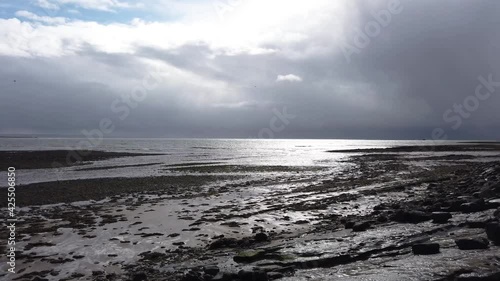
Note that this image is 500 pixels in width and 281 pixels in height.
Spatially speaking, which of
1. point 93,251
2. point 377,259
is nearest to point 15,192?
point 93,251

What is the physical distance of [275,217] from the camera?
16.6 m

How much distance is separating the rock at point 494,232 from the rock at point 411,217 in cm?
328

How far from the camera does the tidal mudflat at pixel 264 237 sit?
8.25m

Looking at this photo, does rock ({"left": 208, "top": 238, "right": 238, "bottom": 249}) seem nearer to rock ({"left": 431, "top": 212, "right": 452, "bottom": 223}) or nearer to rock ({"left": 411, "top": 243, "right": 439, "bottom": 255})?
rock ({"left": 411, "top": 243, "right": 439, "bottom": 255})

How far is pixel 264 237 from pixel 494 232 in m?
7.27

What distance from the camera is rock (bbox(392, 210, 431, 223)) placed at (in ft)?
39.3

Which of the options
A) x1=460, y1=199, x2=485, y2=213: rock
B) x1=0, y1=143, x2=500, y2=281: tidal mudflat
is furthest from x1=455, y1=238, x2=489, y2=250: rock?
x1=460, y1=199, x2=485, y2=213: rock

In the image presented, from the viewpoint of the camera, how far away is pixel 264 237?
41.3 feet

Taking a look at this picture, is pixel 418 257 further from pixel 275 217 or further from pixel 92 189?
pixel 92 189

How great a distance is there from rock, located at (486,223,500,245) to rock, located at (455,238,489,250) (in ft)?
0.85

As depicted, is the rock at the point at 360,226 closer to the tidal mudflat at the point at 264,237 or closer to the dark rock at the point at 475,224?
the tidal mudflat at the point at 264,237

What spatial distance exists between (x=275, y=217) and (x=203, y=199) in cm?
798

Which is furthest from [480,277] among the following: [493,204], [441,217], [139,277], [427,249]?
[139,277]

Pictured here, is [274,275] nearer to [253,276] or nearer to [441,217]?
[253,276]
